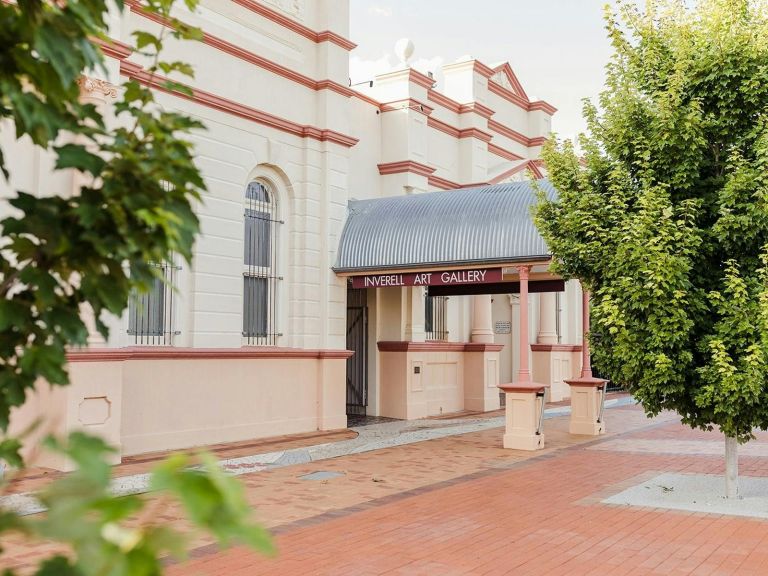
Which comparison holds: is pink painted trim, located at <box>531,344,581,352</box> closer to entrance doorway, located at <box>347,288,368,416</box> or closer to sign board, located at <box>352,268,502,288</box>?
entrance doorway, located at <box>347,288,368,416</box>

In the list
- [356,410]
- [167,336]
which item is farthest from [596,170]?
[356,410]

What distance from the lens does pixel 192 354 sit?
11891mm

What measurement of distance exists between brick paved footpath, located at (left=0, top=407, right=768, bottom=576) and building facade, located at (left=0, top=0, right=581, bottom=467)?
7.86 ft

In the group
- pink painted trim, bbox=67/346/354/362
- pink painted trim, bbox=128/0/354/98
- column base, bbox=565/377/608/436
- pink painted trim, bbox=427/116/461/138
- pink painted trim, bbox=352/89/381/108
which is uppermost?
pink painted trim, bbox=352/89/381/108

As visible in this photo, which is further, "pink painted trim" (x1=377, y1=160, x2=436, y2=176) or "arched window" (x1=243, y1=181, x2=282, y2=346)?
"pink painted trim" (x1=377, y1=160, x2=436, y2=176)

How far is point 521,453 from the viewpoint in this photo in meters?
12.2

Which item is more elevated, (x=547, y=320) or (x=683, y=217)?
(x=683, y=217)

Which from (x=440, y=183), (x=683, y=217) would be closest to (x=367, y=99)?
(x=440, y=183)

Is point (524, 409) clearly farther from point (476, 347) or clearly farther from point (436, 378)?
point (476, 347)

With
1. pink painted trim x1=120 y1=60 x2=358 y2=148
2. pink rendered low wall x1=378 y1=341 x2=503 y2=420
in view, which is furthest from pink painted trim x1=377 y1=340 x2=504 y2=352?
pink painted trim x1=120 y1=60 x2=358 y2=148

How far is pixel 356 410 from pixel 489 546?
10.7m

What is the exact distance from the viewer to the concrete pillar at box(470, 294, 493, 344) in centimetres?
1938

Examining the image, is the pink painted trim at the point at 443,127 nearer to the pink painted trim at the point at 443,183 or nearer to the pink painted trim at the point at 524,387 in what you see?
the pink painted trim at the point at 443,183

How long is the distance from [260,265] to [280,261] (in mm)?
414
